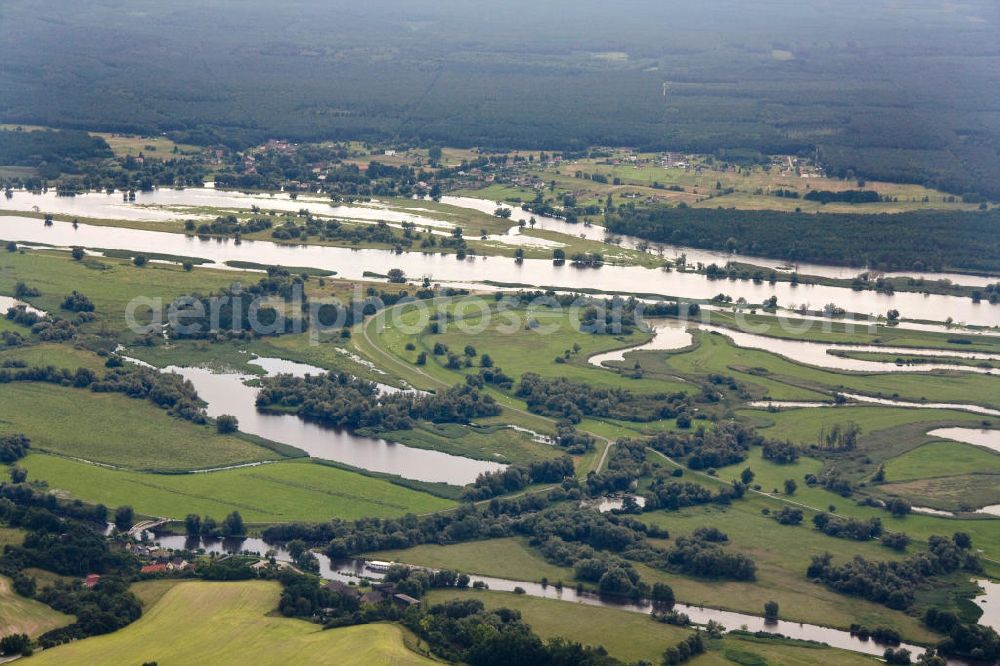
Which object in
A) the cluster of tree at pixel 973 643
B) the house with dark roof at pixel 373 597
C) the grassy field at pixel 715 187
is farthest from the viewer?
the grassy field at pixel 715 187

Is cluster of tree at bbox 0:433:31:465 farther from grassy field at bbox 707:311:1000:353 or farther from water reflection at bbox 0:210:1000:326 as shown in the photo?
grassy field at bbox 707:311:1000:353

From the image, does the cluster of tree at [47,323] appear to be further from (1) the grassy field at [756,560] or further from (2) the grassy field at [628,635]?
(2) the grassy field at [628,635]

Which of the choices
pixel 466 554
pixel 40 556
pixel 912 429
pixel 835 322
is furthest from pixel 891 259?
pixel 40 556

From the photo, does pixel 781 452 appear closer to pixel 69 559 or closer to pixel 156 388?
pixel 156 388

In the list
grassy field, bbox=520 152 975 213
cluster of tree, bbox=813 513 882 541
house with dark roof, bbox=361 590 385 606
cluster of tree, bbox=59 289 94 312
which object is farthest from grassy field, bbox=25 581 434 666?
grassy field, bbox=520 152 975 213

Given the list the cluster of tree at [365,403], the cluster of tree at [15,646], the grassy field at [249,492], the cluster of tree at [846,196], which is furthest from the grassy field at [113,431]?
the cluster of tree at [846,196]

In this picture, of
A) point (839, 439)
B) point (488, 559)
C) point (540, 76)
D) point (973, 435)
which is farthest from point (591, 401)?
point (540, 76)
